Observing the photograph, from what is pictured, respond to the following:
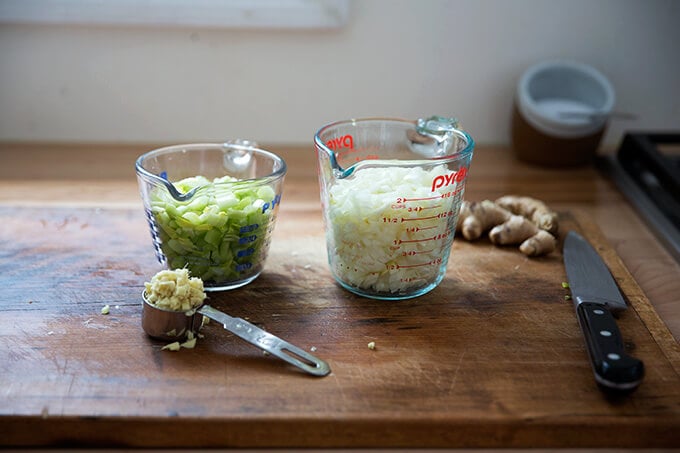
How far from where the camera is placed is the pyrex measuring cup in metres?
0.94

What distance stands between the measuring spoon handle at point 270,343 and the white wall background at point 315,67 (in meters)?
0.82

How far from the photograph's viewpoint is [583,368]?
0.86 metres

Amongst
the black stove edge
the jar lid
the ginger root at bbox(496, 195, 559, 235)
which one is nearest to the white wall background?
the jar lid

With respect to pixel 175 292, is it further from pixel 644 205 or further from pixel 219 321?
pixel 644 205

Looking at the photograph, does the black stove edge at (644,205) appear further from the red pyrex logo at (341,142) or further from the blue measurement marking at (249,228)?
the blue measurement marking at (249,228)

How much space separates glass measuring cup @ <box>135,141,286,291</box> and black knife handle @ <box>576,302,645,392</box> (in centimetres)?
43

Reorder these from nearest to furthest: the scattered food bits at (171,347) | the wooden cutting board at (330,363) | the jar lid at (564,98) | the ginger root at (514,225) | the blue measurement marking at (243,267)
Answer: the wooden cutting board at (330,363)
the scattered food bits at (171,347)
the blue measurement marking at (243,267)
the ginger root at (514,225)
the jar lid at (564,98)

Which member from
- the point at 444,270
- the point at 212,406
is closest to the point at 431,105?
the point at 444,270

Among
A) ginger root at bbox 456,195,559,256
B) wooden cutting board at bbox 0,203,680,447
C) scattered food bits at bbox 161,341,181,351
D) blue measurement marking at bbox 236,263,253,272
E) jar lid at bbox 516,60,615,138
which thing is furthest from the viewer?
jar lid at bbox 516,60,615,138

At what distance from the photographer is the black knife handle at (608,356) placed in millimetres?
792

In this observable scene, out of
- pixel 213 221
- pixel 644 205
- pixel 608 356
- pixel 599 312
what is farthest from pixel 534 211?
pixel 213 221

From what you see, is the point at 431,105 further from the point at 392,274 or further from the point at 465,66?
the point at 392,274

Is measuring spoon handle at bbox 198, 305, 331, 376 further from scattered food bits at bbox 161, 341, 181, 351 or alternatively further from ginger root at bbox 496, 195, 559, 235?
ginger root at bbox 496, 195, 559, 235

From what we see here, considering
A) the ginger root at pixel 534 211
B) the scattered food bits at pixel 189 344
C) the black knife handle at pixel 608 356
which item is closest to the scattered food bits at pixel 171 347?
the scattered food bits at pixel 189 344
